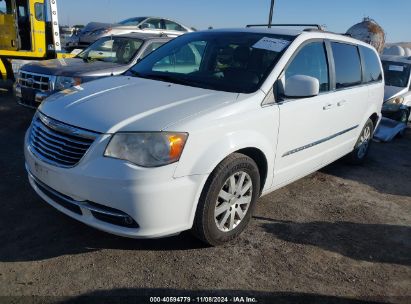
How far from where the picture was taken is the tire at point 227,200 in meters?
2.89

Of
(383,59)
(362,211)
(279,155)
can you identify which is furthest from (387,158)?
(383,59)

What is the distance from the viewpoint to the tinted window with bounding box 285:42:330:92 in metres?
3.68

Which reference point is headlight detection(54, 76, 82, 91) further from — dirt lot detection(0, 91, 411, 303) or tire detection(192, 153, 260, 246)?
tire detection(192, 153, 260, 246)

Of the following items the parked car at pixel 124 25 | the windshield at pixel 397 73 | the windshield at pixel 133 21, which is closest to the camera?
the windshield at pixel 397 73

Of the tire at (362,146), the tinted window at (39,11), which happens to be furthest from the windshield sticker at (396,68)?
the tinted window at (39,11)

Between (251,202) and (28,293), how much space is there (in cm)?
185

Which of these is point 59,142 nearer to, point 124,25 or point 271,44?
point 271,44

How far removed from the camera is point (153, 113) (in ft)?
9.31

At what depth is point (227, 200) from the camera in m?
3.13

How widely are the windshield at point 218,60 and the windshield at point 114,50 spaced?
2.84 m

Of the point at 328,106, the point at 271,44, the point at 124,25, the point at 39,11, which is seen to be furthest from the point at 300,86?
the point at 124,25

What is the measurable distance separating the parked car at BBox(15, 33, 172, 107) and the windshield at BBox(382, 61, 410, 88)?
565 cm

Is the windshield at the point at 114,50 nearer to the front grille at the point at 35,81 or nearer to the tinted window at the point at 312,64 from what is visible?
the front grille at the point at 35,81

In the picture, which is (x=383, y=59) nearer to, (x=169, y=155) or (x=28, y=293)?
(x=169, y=155)
